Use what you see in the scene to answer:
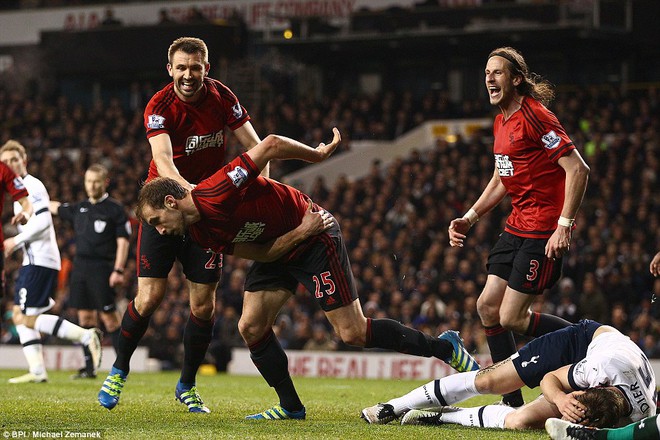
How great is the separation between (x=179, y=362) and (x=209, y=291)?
9.66 meters

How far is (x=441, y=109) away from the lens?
26141 millimetres

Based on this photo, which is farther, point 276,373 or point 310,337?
point 310,337

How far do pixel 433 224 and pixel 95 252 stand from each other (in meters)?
7.89

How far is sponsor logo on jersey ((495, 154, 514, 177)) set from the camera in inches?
309

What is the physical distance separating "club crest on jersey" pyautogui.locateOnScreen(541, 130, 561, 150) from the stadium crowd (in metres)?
8.08

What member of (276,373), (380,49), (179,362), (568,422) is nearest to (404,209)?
(179,362)

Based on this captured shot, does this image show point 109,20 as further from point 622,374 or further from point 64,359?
point 622,374

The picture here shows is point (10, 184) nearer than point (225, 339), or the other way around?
point (10, 184)

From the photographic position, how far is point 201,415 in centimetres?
762

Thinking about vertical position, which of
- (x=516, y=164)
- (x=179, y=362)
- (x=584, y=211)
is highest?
(x=516, y=164)

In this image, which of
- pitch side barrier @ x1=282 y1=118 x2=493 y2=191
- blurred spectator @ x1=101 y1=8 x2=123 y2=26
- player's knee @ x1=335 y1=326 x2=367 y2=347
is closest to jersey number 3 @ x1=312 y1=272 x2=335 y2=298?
player's knee @ x1=335 y1=326 x2=367 y2=347

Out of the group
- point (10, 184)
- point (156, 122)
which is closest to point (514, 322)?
point (156, 122)

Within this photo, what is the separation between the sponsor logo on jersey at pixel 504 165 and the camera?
25.7 ft

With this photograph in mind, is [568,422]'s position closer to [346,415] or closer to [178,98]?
[346,415]
